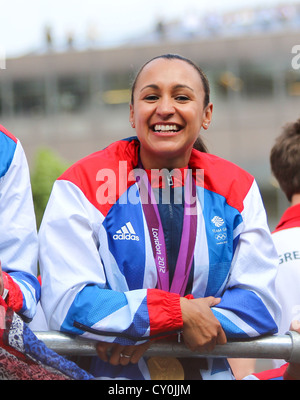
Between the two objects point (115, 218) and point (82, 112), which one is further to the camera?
point (82, 112)

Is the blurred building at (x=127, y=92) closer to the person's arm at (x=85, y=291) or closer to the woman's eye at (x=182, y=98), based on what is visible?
the woman's eye at (x=182, y=98)

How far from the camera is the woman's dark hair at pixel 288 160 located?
3139mm

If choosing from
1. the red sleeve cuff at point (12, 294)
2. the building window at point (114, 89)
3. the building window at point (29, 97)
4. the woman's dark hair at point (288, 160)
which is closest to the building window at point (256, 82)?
the building window at point (114, 89)

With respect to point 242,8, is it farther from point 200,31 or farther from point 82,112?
A: point 82,112

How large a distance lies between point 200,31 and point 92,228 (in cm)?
2594

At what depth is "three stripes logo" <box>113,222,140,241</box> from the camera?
7.30 ft

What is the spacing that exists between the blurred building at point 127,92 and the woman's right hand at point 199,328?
71.8 ft

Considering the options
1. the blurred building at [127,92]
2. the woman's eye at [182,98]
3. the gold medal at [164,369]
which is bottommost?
the gold medal at [164,369]

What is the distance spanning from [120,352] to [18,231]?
560 mm

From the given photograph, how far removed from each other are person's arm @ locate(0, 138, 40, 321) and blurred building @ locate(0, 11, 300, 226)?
71.6 feet
